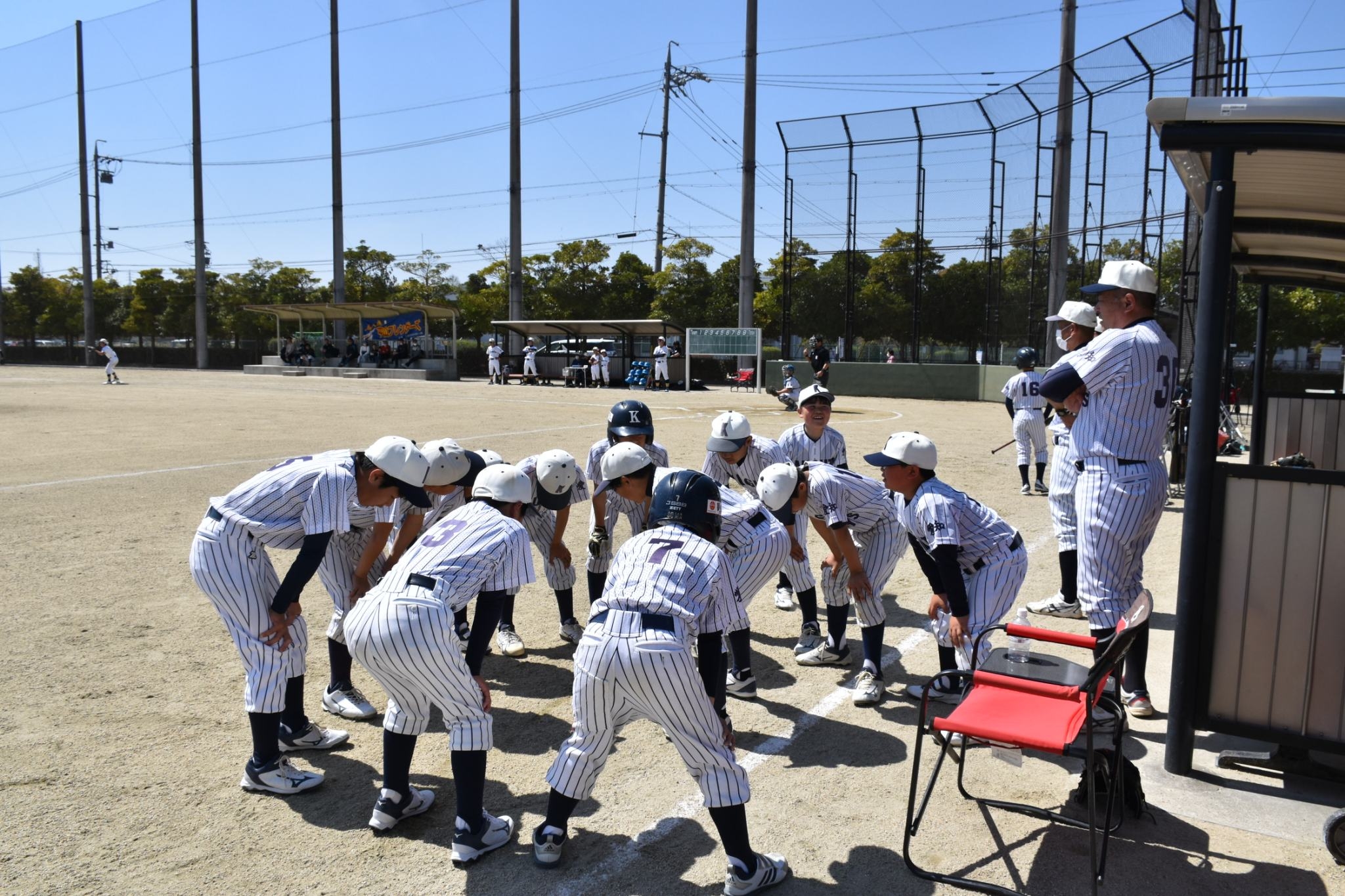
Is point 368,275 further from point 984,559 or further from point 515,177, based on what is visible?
point 984,559

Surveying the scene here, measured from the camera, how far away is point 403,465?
371 centimetres

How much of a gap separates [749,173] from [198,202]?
36.3m

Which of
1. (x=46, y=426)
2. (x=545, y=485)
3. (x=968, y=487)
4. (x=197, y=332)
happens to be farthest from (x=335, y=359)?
(x=545, y=485)

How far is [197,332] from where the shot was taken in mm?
53250

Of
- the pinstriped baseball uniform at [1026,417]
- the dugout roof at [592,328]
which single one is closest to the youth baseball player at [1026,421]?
the pinstriped baseball uniform at [1026,417]

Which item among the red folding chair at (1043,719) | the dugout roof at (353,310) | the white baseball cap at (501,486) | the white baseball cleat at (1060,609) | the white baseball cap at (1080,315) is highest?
the dugout roof at (353,310)

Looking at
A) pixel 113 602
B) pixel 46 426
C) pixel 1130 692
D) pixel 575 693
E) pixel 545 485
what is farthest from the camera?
pixel 46 426

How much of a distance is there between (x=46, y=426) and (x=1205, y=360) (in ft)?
65.6

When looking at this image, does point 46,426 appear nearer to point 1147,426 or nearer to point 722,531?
point 722,531

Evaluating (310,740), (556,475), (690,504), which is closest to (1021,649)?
(690,504)

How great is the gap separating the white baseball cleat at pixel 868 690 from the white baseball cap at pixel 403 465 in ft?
8.19

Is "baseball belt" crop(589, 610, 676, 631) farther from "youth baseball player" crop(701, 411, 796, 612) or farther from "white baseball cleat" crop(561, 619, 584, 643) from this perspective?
"white baseball cleat" crop(561, 619, 584, 643)

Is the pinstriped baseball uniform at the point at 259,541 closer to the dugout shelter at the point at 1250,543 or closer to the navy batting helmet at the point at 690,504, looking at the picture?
the navy batting helmet at the point at 690,504

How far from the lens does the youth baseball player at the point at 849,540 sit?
4766 mm
